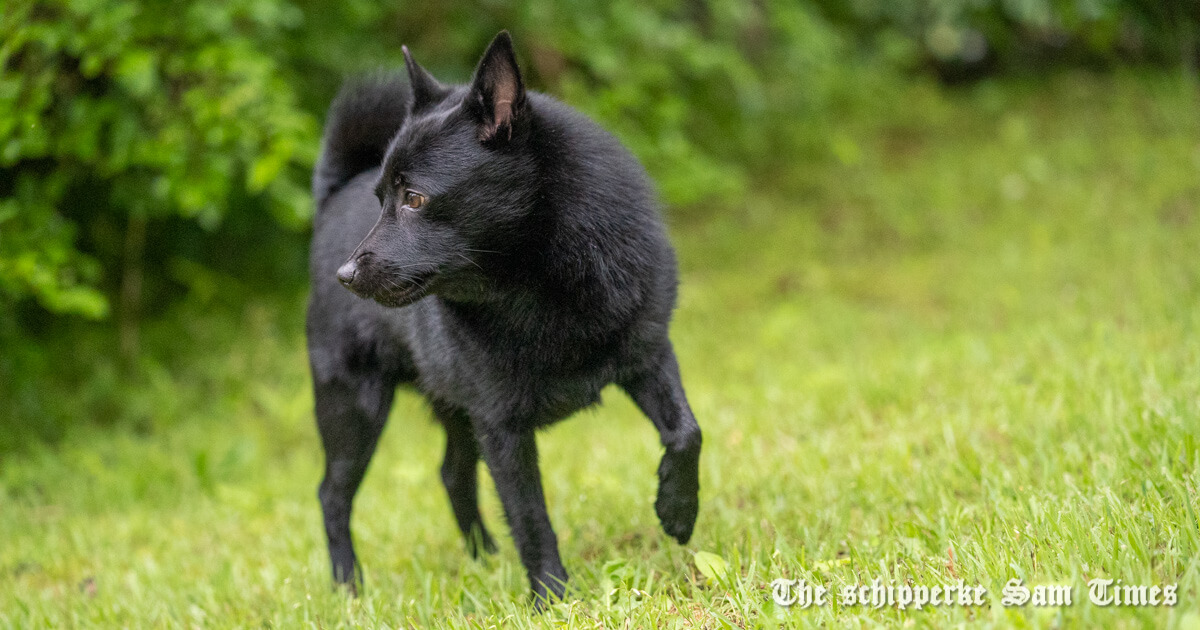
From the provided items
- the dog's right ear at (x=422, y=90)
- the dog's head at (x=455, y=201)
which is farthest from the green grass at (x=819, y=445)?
the dog's right ear at (x=422, y=90)

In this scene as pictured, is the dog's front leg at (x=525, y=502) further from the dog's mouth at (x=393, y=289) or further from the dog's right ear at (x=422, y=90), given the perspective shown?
the dog's right ear at (x=422, y=90)

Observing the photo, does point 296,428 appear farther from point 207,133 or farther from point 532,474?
point 532,474

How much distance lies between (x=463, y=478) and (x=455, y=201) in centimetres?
129

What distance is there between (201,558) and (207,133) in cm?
213

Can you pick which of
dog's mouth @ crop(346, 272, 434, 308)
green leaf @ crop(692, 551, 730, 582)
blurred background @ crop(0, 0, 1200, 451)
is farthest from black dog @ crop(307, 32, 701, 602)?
blurred background @ crop(0, 0, 1200, 451)

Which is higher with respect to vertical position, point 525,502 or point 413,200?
point 413,200

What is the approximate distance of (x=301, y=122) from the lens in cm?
459

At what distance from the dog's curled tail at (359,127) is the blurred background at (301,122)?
930mm

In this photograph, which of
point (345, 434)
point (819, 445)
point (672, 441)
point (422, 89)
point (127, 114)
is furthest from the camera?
point (127, 114)

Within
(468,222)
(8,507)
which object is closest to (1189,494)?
(468,222)

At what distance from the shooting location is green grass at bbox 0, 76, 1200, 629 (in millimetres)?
2385

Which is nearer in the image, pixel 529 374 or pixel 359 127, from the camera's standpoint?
pixel 529 374

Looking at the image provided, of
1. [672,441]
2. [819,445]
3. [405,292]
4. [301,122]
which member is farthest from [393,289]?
[301,122]

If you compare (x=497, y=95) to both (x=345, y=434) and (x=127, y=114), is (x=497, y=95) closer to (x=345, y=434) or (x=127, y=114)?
(x=345, y=434)
